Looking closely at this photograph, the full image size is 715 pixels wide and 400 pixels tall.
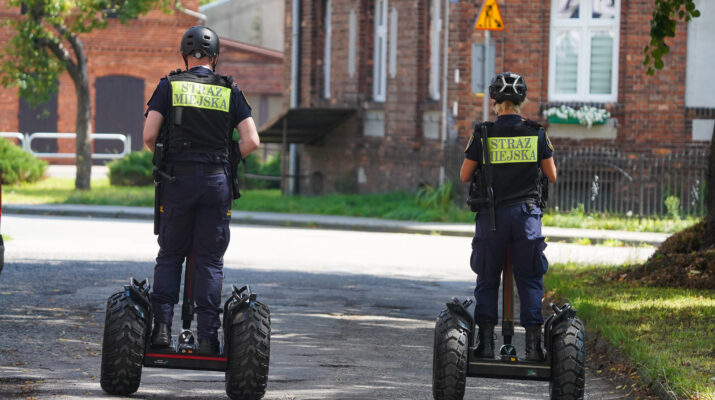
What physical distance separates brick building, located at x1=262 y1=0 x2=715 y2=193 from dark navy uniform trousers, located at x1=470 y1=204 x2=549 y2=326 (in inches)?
507

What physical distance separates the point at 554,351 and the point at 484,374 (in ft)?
1.23

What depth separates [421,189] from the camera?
78.2 ft

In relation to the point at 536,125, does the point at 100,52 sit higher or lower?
higher

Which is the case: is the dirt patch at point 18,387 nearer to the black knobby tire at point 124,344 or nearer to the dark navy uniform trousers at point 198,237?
the black knobby tire at point 124,344

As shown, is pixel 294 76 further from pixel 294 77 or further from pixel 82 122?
pixel 82 122

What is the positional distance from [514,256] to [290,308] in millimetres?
4536

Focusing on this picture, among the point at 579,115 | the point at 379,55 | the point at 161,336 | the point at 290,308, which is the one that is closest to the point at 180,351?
the point at 161,336

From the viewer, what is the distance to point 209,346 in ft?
22.0

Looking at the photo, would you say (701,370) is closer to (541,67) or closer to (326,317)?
(326,317)

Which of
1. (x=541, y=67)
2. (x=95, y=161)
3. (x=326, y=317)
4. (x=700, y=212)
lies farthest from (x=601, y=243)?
(x=95, y=161)

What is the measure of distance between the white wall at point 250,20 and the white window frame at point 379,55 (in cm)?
2452

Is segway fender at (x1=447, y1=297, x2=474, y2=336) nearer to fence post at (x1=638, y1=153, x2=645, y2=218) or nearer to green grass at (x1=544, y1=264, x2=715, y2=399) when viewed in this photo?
green grass at (x1=544, y1=264, x2=715, y2=399)

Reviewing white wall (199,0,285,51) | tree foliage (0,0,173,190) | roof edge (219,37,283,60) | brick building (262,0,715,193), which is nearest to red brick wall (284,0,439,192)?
brick building (262,0,715,193)

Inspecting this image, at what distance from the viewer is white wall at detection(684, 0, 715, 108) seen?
888 inches
